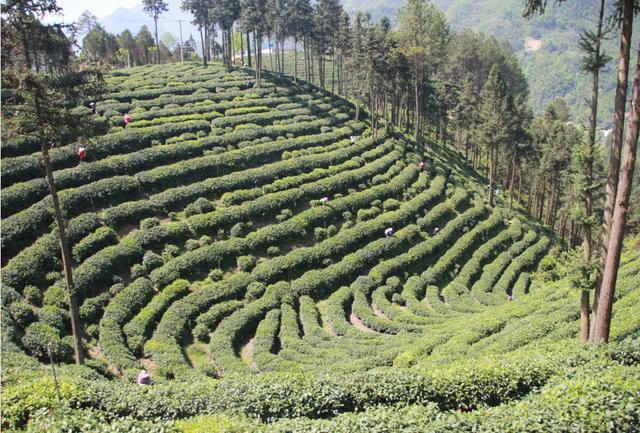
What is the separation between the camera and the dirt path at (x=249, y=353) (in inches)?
866

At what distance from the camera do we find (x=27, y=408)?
11320mm

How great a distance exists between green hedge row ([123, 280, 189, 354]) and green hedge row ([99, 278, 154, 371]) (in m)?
0.34

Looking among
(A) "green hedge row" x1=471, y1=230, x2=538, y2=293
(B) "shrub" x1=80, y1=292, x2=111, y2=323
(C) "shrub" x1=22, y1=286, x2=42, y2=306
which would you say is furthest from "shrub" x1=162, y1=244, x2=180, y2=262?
(A) "green hedge row" x1=471, y1=230, x2=538, y2=293

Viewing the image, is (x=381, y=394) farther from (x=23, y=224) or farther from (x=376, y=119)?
(x=376, y=119)

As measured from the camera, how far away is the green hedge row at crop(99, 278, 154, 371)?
67.6ft

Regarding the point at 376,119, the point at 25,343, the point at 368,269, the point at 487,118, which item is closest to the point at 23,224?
the point at 25,343

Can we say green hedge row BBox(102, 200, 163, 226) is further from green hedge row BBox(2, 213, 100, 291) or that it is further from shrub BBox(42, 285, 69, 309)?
shrub BBox(42, 285, 69, 309)

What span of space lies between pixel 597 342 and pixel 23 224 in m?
28.5

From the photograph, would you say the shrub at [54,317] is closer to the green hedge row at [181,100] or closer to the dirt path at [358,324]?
the dirt path at [358,324]

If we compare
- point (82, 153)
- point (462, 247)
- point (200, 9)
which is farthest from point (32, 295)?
point (200, 9)

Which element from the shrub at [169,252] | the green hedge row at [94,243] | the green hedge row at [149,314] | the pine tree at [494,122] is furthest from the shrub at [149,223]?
the pine tree at [494,122]

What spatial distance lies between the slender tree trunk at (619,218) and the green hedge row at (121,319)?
18580mm

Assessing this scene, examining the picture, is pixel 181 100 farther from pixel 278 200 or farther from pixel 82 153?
pixel 278 200

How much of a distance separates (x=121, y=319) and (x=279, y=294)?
29.2 ft
